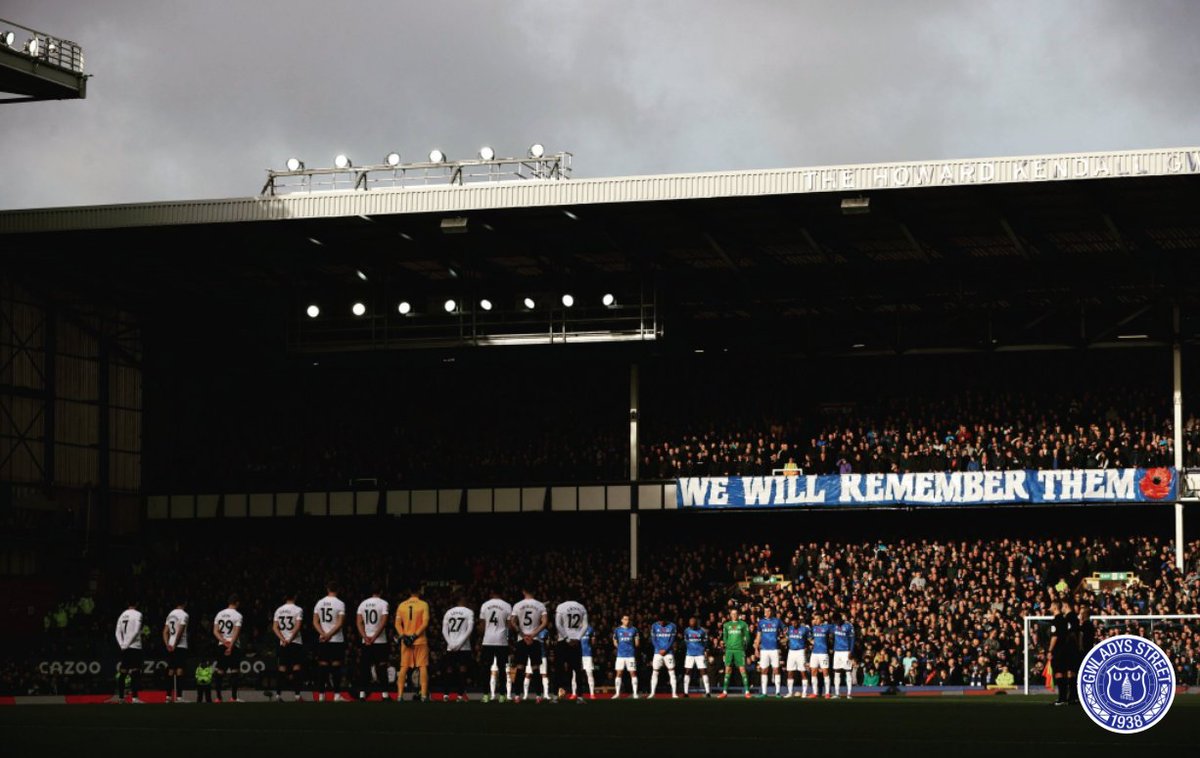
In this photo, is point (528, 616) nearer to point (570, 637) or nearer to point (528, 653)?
point (528, 653)

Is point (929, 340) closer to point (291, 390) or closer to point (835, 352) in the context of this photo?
point (835, 352)

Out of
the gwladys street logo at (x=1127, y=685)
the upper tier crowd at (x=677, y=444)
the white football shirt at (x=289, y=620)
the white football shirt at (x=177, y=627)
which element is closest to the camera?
the gwladys street logo at (x=1127, y=685)

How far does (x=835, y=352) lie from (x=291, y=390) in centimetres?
1713

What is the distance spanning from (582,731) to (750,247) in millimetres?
27301

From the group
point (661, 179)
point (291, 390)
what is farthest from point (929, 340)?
point (291, 390)

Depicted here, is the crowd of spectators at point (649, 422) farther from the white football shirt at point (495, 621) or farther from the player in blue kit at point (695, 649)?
the white football shirt at point (495, 621)

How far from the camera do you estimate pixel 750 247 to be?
44.0 meters

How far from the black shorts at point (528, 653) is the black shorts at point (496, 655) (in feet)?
0.63

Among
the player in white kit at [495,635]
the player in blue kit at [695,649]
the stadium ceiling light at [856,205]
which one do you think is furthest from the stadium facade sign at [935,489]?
the player in white kit at [495,635]

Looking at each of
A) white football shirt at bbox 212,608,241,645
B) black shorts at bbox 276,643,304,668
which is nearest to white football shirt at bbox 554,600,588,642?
black shorts at bbox 276,643,304,668

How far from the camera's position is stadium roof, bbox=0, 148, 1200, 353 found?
128ft

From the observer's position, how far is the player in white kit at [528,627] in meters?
27.7

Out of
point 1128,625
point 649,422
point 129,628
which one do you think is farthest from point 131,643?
point 649,422

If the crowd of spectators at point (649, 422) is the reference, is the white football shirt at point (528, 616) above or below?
below
